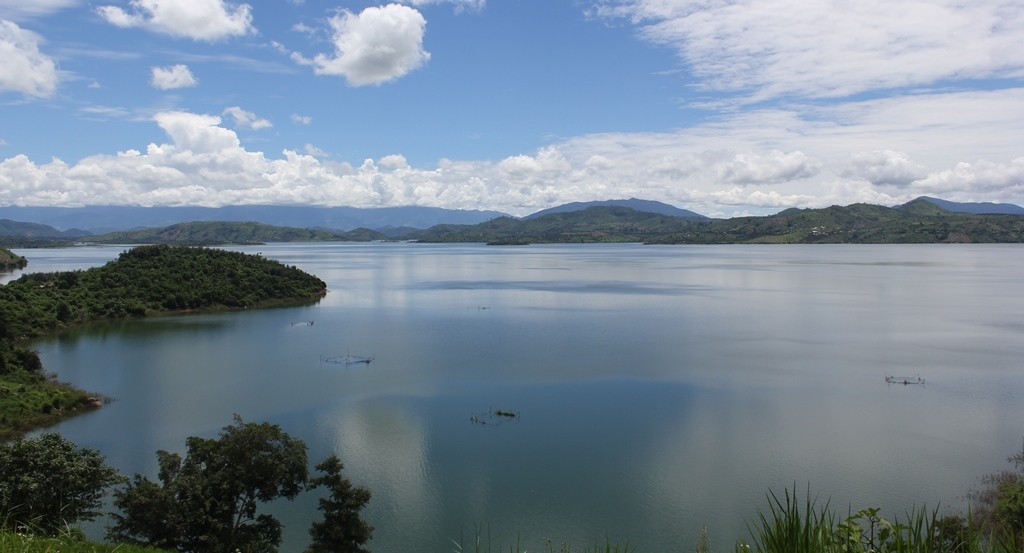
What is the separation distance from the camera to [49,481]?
12203mm

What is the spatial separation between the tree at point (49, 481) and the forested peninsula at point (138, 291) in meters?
16.7

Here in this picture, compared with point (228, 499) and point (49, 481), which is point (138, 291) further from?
point (228, 499)

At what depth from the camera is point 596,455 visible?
789 inches

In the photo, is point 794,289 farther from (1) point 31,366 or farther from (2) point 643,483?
(1) point 31,366

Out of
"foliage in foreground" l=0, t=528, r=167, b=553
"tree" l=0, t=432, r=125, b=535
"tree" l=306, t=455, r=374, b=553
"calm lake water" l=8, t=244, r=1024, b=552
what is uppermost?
"foliage in foreground" l=0, t=528, r=167, b=553

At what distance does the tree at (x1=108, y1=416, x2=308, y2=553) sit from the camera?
11.8 meters

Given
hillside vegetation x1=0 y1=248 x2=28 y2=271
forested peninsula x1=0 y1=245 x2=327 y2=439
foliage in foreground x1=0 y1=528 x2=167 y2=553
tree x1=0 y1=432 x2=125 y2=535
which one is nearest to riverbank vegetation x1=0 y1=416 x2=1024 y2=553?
tree x1=0 y1=432 x2=125 y2=535

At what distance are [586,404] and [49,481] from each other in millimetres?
17592

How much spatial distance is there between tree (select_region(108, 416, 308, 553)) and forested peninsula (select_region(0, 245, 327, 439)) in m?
18.4

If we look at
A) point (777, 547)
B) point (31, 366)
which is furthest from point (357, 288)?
point (777, 547)

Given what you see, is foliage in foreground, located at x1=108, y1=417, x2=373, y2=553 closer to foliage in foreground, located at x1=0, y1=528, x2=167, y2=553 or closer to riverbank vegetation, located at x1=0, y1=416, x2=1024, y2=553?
riverbank vegetation, located at x1=0, y1=416, x2=1024, y2=553

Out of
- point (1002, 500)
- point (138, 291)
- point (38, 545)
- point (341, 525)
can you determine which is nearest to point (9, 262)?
point (138, 291)

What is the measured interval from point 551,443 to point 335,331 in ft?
86.9

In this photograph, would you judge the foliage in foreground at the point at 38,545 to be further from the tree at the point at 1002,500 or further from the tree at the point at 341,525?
the tree at the point at 1002,500
